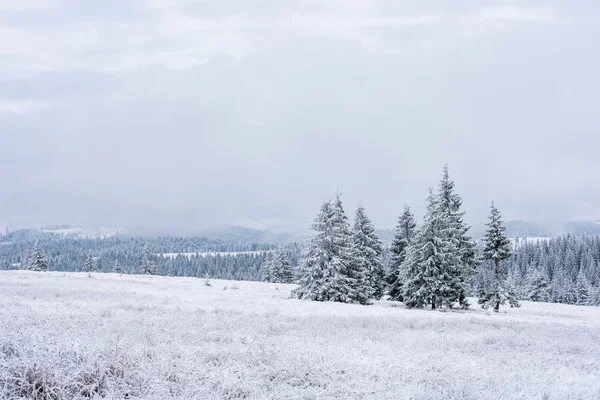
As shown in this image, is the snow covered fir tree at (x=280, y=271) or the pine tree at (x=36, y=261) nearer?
the pine tree at (x=36, y=261)

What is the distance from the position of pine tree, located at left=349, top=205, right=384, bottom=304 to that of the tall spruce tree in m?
8.06

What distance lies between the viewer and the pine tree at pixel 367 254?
4103cm

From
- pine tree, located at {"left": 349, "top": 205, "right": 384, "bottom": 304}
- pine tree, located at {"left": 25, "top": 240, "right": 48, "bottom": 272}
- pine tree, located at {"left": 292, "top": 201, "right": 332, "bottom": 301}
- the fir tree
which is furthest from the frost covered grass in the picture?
the fir tree

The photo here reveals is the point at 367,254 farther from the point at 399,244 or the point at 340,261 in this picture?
the point at 340,261

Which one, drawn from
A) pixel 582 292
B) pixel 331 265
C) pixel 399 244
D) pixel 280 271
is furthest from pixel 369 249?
pixel 582 292

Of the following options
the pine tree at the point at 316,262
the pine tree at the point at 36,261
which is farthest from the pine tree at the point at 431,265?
the pine tree at the point at 36,261

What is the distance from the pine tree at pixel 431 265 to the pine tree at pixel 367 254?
Result: 184 inches

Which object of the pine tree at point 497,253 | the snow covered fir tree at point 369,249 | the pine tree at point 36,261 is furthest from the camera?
the pine tree at point 36,261

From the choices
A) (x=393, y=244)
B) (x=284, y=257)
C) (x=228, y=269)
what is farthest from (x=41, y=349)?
(x=228, y=269)

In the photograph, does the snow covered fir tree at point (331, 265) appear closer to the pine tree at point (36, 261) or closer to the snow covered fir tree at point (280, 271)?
the snow covered fir tree at point (280, 271)

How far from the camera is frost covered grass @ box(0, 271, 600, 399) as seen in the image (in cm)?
697

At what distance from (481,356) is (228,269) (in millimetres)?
159968

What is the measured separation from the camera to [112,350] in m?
7.89

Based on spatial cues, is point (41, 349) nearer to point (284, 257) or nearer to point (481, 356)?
point (481, 356)
